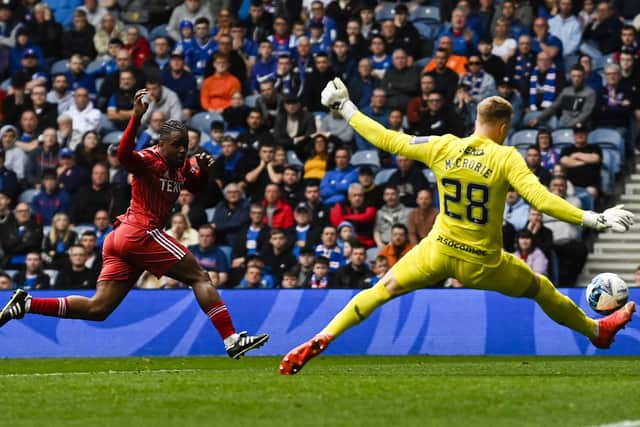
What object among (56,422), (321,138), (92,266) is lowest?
(92,266)

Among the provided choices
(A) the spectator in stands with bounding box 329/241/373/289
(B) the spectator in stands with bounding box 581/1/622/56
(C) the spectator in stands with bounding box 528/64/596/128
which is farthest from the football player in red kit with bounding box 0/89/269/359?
(B) the spectator in stands with bounding box 581/1/622/56

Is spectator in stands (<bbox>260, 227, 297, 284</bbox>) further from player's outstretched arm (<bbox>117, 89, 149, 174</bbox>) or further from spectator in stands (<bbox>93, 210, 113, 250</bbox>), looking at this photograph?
player's outstretched arm (<bbox>117, 89, 149, 174</bbox>)

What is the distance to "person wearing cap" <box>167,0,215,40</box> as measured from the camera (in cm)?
2677

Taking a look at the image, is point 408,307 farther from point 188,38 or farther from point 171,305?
point 188,38

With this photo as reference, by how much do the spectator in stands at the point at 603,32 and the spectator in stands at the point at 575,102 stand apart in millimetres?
1325

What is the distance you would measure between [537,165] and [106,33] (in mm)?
9256

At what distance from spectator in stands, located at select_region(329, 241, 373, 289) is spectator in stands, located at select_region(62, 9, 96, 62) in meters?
8.47

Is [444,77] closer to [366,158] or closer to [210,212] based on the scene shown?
[366,158]

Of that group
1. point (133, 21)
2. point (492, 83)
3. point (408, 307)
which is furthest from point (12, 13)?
point (408, 307)

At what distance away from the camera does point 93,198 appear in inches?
914

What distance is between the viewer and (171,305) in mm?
19641

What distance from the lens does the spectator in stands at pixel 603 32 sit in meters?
23.8

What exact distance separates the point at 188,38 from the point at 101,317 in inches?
488

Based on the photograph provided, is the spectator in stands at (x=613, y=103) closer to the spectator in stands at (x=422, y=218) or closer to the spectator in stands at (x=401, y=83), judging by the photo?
the spectator in stands at (x=401, y=83)
